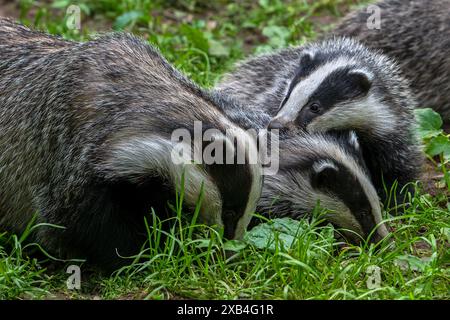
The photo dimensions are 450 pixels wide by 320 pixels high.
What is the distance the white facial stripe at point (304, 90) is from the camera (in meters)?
5.34

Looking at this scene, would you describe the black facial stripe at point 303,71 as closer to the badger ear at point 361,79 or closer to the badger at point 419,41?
the badger ear at point 361,79

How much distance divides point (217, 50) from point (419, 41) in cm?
150

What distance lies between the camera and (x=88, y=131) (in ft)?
14.7

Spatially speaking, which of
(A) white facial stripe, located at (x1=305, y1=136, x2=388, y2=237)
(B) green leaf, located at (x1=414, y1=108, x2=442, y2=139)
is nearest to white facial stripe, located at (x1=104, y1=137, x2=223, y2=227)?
(A) white facial stripe, located at (x1=305, y1=136, x2=388, y2=237)

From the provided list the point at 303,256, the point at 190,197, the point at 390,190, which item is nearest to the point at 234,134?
the point at 190,197

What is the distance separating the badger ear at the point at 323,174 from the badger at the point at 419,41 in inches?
86.6

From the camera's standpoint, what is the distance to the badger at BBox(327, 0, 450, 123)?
22.6 feet

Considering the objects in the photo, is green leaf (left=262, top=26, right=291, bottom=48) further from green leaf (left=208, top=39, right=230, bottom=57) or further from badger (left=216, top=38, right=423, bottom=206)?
badger (left=216, top=38, right=423, bottom=206)

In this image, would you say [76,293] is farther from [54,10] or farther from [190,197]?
[54,10]

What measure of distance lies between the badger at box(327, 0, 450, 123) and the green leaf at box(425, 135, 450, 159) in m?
1.01

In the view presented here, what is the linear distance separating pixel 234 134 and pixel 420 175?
1.86 metres
